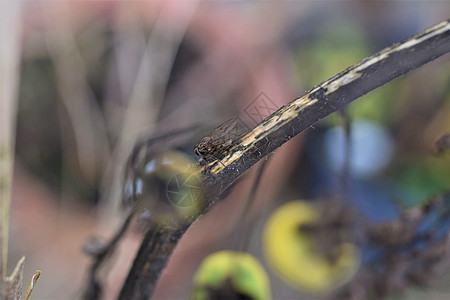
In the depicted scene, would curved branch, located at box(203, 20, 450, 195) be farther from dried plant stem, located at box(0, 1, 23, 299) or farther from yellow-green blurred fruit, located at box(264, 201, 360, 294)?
yellow-green blurred fruit, located at box(264, 201, 360, 294)

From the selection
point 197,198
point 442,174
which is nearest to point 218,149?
point 197,198

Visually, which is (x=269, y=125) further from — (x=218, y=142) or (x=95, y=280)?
(x=95, y=280)

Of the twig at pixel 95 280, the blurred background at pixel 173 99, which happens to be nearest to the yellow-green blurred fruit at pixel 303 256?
the blurred background at pixel 173 99

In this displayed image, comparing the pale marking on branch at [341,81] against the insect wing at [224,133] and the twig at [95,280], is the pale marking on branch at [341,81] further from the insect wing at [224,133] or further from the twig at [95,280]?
the twig at [95,280]

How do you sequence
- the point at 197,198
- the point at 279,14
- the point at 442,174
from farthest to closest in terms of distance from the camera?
the point at 279,14 → the point at 442,174 → the point at 197,198

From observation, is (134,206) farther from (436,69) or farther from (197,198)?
(436,69)

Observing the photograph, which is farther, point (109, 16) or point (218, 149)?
point (109, 16)

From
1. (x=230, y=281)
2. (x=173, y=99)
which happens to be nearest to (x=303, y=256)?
(x=230, y=281)
